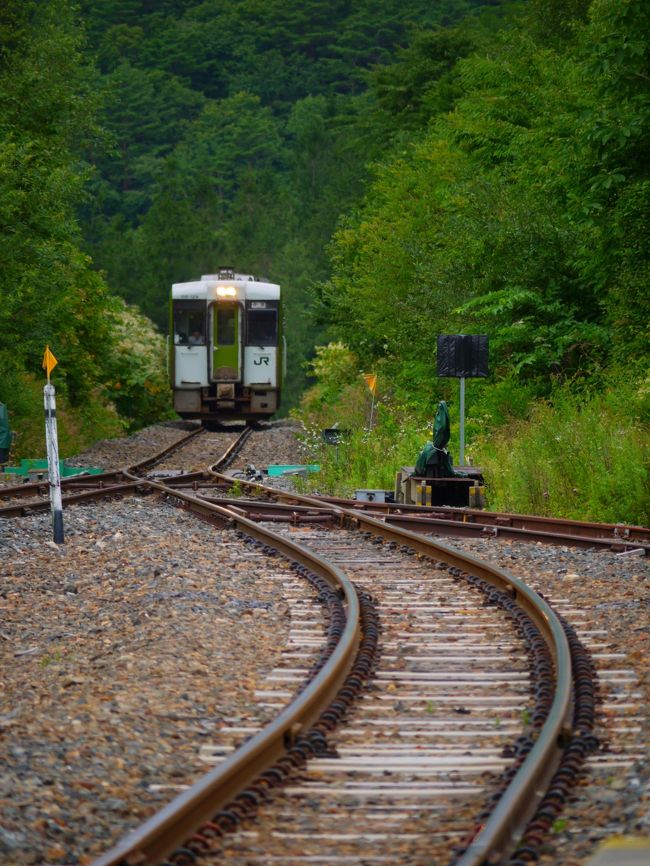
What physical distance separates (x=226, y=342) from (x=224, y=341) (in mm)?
54

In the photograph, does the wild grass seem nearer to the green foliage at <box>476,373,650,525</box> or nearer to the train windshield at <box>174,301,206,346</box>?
Answer: the green foliage at <box>476,373,650,525</box>

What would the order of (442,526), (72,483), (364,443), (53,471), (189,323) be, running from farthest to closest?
(189,323)
(364,443)
(72,483)
(442,526)
(53,471)

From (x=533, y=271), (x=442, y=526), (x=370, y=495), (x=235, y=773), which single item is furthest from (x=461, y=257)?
(x=235, y=773)

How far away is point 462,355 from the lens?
59.6ft

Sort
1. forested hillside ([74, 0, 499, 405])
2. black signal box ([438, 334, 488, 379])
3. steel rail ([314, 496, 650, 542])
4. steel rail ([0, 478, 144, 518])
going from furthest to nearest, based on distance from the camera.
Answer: forested hillside ([74, 0, 499, 405]), black signal box ([438, 334, 488, 379]), steel rail ([0, 478, 144, 518]), steel rail ([314, 496, 650, 542])

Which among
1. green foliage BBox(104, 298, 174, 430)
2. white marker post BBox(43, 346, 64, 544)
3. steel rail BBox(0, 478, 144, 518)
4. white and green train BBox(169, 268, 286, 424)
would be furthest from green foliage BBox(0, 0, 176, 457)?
white marker post BBox(43, 346, 64, 544)

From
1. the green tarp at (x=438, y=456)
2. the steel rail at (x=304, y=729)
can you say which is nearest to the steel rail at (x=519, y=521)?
the green tarp at (x=438, y=456)

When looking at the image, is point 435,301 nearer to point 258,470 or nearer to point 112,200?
point 258,470

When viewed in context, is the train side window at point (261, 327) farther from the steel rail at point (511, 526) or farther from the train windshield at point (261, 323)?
the steel rail at point (511, 526)

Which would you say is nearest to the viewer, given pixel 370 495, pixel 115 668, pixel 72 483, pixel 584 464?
pixel 115 668

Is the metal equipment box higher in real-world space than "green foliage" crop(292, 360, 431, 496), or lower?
lower

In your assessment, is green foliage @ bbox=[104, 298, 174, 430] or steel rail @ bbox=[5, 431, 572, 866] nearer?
steel rail @ bbox=[5, 431, 572, 866]

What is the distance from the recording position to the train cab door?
1238 inches

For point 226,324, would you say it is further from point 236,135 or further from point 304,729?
point 236,135
